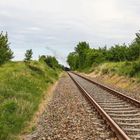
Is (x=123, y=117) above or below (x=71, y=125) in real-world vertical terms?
above

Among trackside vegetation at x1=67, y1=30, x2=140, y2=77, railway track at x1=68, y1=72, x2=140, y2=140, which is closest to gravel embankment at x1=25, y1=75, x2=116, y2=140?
railway track at x1=68, y1=72, x2=140, y2=140

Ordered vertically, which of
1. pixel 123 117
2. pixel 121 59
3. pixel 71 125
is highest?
pixel 121 59

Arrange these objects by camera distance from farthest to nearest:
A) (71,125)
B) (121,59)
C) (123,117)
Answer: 1. (121,59)
2. (123,117)
3. (71,125)

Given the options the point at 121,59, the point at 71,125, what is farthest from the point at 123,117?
the point at 121,59

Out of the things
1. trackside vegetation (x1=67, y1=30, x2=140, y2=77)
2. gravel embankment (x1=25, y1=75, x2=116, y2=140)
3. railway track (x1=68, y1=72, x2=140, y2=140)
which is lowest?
gravel embankment (x1=25, y1=75, x2=116, y2=140)

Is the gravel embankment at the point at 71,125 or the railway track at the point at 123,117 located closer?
the railway track at the point at 123,117

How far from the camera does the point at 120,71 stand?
41562 millimetres

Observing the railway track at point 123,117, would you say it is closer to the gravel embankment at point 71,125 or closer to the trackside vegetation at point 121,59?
the gravel embankment at point 71,125

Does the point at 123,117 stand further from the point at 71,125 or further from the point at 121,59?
the point at 121,59

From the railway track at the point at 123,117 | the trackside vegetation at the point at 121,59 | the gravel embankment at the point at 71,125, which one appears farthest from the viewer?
the trackside vegetation at the point at 121,59

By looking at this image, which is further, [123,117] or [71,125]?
[123,117]

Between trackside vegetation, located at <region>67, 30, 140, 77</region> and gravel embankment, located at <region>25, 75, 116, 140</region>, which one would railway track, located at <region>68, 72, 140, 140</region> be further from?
trackside vegetation, located at <region>67, 30, 140, 77</region>

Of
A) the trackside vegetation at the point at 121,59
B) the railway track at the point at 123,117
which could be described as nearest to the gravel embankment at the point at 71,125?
the railway track at the point at 123,117

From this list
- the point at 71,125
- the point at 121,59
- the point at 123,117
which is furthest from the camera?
the point at 121,59
